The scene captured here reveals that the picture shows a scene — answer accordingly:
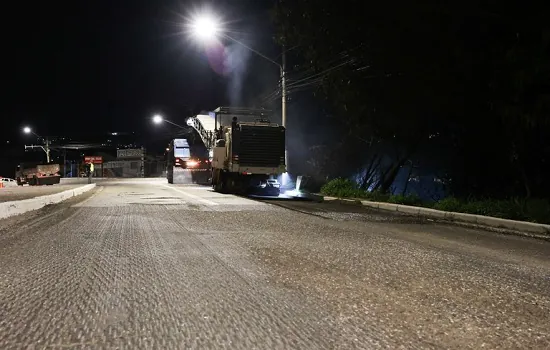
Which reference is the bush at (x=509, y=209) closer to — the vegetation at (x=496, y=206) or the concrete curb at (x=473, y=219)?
the vegetation at (x=496, y=206)

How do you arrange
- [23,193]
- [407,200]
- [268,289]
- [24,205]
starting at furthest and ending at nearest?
[23,193] → [407,200] → [24,205] → [268,289]

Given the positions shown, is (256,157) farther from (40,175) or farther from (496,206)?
(40,175)

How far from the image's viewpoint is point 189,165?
125ft

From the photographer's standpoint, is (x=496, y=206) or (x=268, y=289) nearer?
(x=268, y=289)

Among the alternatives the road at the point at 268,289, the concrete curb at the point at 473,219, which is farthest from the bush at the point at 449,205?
the road at the point at 268,289

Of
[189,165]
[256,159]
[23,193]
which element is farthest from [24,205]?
[189,165]

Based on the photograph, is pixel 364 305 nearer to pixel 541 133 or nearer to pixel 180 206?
pixel 180 206

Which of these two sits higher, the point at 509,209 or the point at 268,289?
the point at 509,209

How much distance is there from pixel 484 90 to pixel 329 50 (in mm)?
5396

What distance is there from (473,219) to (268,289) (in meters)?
8.96

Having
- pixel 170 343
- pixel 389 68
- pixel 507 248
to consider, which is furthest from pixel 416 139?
pixel 170 343

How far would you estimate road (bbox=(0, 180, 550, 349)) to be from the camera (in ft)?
12.5

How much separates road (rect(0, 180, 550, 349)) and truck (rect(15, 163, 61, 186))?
3575 cm

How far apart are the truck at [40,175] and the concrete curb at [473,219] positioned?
3389 centimetres
